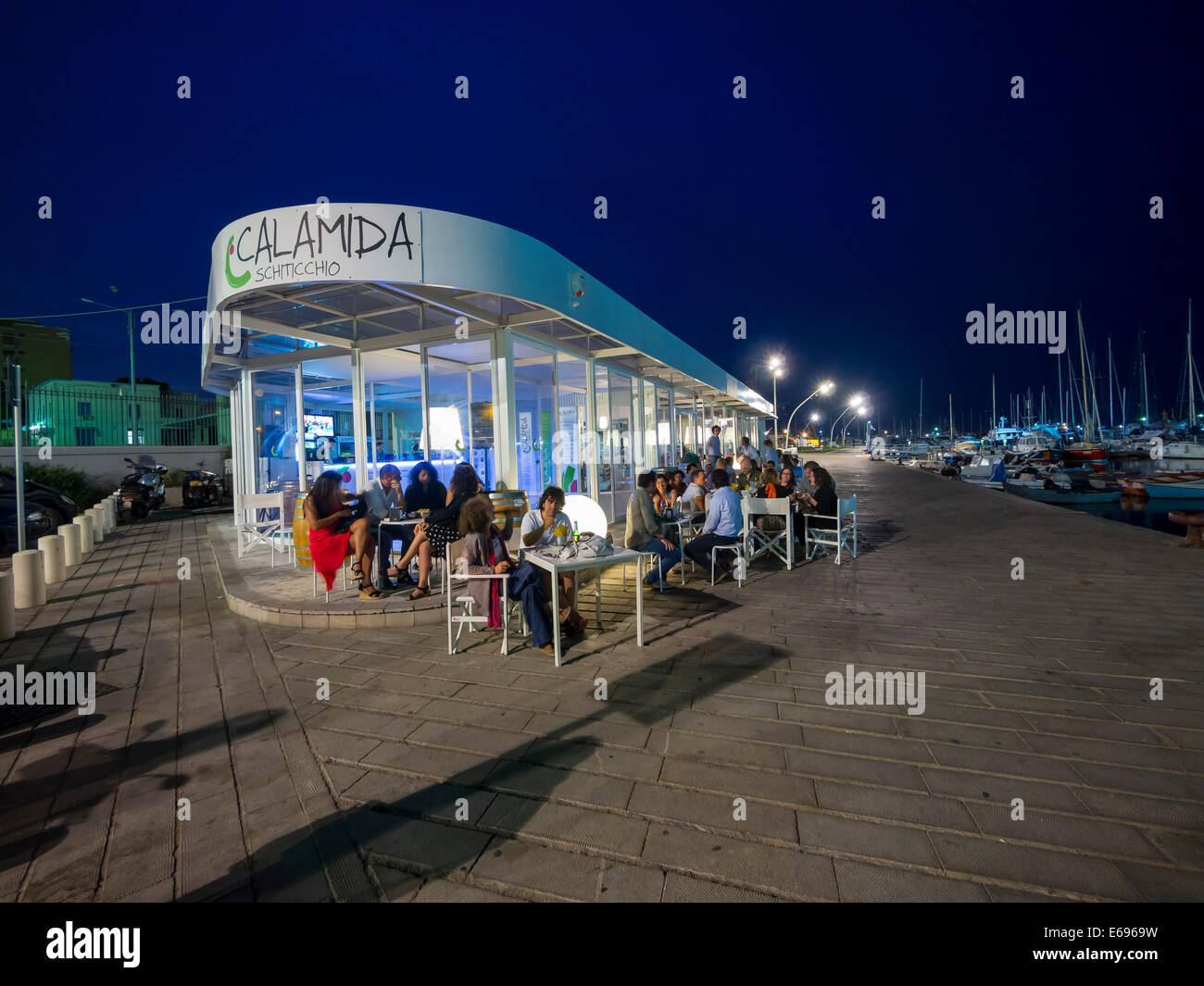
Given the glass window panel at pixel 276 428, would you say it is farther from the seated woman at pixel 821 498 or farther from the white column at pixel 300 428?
the seated woman at pixel 821 498

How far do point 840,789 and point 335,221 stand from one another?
614cm

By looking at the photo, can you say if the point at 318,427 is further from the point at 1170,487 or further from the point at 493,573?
the point at 1170,487

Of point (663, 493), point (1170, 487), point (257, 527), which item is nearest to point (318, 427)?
point (257, 527)

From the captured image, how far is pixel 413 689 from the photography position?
379 cm

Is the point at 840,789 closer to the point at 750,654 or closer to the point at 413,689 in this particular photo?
the point at 750,654

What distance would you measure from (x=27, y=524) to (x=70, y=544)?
4160 mm

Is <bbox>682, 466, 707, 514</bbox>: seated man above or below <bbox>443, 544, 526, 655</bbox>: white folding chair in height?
above

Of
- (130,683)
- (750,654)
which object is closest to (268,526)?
(130,683)

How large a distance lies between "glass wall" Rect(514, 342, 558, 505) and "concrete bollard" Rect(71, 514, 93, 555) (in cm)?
768

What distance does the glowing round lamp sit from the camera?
236 inches

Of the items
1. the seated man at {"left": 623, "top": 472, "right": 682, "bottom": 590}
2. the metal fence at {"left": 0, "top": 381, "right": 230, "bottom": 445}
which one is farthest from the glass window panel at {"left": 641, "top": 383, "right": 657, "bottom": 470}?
the metal fence at {"left": 0, "top": 381, "right": 230, "bottom": 445}

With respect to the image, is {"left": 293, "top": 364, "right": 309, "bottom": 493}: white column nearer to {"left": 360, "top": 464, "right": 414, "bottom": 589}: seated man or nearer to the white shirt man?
{"left": 360, "top": 464, "right": 414, "bottom": 589}: seated man

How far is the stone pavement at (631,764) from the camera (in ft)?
6.79

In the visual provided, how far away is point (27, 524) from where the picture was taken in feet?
37.7
